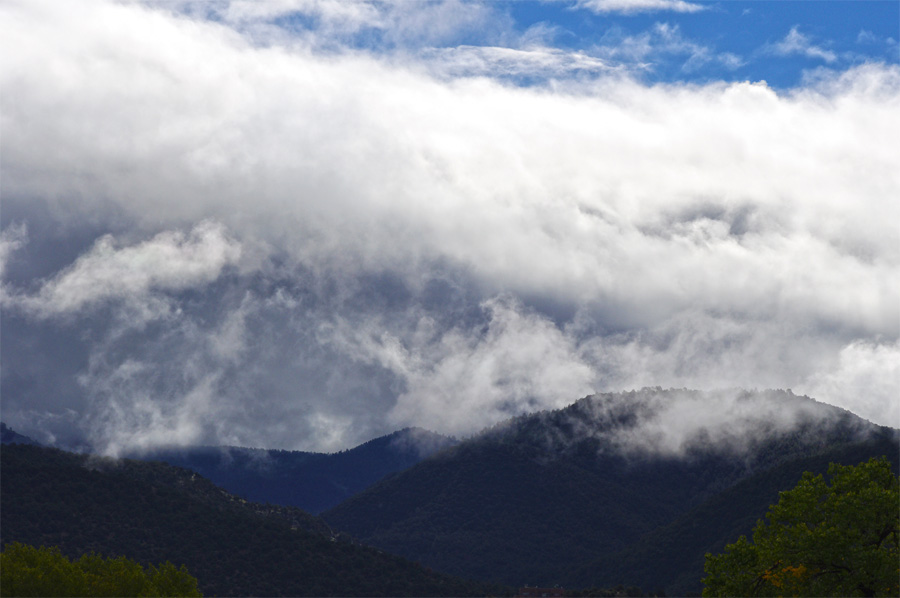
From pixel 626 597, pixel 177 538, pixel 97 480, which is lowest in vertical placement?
pixel 626 597

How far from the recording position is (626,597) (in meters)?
166

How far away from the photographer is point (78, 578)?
72.4m

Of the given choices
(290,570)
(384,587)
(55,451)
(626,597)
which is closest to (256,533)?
(290,570)

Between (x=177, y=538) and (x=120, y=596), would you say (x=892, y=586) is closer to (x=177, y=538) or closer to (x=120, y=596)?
(x=120, y=596)

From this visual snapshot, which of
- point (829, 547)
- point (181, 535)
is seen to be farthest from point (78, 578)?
point (181, 535)

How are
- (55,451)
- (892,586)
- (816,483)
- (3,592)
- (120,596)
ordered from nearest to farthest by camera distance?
1. (892,586)
2. (816,483)
3. (3,592)
4. (120,596)
5. (55,451)

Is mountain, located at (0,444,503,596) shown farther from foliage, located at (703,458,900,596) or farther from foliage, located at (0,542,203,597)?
foliage, located at (703,458,900,596)

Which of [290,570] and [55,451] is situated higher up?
[55,451]

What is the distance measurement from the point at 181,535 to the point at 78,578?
96254 millimetres

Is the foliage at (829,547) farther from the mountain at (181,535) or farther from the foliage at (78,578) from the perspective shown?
the mountain at (181,535)

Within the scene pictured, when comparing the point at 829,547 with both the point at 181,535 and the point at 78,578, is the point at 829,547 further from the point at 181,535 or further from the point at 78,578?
the point at 181,535

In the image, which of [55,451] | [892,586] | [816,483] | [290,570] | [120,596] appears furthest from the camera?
[55,451]

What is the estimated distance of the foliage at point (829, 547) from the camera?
182ft

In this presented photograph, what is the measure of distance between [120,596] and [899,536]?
53689 mm
